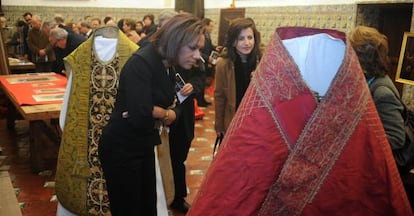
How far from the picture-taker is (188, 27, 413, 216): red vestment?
1.16 metres

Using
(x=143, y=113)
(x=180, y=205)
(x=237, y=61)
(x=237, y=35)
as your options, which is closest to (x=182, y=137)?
(x=180, y=205)

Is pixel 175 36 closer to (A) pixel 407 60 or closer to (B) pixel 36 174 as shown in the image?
(A) pixel 407 60

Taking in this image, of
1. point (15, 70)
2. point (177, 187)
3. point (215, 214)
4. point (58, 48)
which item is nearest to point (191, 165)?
point (177, 187)

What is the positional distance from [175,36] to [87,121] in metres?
1.34

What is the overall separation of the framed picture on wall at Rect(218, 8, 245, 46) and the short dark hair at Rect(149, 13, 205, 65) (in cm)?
797

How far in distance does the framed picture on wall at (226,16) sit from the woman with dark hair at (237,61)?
6.74 metres

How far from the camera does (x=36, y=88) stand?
543 cm

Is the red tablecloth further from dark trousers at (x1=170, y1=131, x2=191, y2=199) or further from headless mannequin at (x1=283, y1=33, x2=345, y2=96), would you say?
headless mannequin at (x1=283, y1=33, x2=345, y2=96)

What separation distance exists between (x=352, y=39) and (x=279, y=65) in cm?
118

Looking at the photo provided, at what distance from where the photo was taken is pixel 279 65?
1198 mm

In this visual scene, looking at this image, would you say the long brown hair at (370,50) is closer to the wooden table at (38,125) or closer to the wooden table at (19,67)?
the wooden table at (38,125)

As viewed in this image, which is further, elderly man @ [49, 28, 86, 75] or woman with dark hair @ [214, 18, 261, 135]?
elderly man @ [49, 28, 86, 75]

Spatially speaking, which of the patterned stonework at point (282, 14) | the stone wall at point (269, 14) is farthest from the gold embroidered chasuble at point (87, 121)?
the stone wall at point (269, 14)

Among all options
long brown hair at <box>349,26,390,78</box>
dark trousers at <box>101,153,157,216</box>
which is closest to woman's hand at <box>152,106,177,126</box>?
dark trousers at <box>101,153,157,216</box>
